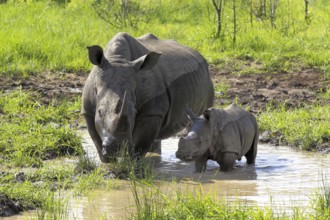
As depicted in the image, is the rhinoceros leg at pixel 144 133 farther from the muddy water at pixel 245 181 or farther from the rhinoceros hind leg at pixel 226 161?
the rhinoceros hind leg at pixel 226 161

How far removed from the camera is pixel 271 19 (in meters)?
16.1

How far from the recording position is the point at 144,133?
840cm

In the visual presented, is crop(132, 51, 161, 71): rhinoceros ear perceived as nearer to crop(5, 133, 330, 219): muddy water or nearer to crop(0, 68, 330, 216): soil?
crop(5, 133, 330, 219): muddy water

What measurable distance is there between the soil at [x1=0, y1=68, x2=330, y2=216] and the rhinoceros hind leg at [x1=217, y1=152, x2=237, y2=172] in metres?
2.85

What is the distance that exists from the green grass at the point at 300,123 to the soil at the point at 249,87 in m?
0.37

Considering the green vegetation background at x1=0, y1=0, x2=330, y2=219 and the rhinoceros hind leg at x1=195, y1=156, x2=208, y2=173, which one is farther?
the rhinoceros hind leg at x1=195, y1=156, x2=208, y2=173

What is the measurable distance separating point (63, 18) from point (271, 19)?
3.72 meters

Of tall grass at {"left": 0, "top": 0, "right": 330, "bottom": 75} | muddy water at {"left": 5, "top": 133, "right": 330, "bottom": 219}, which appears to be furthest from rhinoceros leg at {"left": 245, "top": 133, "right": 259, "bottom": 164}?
tall grass at {"left": 0, "top": 0, "right": 330, "bottom": 75}

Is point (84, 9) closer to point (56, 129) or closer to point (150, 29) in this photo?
point (150, 29)

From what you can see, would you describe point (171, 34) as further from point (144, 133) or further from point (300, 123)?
point (144, 133)

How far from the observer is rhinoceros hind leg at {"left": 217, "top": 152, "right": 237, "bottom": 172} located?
859 centimetres

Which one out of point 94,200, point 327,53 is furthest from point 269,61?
point 94,200

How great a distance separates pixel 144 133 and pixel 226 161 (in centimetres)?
85

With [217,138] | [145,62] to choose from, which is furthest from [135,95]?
[217,138]
